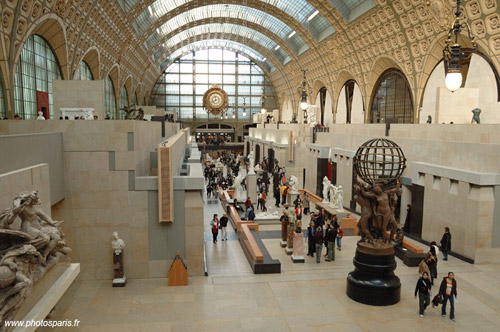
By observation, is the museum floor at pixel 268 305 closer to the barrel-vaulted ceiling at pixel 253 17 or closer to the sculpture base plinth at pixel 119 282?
the sculpture base plinth at pixel 119 282

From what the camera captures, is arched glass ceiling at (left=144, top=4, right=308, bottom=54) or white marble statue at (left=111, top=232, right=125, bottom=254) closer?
white marble statue at (left=111, top=232, right=125, bottom=254)

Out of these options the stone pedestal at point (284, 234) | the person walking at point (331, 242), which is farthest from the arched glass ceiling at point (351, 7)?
the person walking at point (331, 242)

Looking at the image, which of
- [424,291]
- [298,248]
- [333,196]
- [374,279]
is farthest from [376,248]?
[333,196]

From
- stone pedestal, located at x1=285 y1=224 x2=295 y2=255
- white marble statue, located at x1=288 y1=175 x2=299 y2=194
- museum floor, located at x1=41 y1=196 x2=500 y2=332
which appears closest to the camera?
museum floor, located at x1=41 y1=196 x2=500 y2=332

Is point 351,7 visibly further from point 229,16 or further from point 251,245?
point 251,245

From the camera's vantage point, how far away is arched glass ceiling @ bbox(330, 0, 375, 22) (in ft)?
90.8

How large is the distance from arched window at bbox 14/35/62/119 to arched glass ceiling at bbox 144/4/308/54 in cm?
2412

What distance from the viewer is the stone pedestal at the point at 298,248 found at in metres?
12.0

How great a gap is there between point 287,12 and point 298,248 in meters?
31.3

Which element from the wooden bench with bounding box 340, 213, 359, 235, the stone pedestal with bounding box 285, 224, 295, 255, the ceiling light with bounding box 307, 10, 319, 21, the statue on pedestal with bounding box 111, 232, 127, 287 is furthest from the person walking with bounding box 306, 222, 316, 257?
the ceiling light with bounding box 307, 10, 319, 21

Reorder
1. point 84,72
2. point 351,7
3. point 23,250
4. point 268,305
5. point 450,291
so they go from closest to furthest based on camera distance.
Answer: point 23,250, point 450,291, point 268,305, point 84,72, point 351,7

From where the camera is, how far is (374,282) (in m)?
8.91

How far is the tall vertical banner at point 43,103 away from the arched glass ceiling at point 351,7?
66.2ft

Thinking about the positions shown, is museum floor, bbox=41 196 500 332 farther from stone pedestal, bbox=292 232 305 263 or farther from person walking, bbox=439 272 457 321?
stone pedestal, bbox=292 232 305 263
